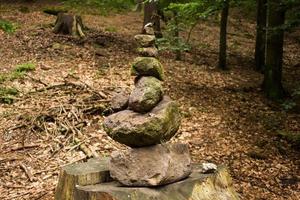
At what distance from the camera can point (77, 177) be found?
5992 mm

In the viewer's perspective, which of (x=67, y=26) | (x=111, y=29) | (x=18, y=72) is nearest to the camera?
A: (x=18, y=72)

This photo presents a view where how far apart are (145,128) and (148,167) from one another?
0.57 meters

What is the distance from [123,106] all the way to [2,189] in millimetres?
3507

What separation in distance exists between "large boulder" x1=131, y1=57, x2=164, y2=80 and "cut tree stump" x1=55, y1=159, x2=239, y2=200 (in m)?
1.56

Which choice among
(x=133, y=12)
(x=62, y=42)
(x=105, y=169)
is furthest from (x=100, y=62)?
(x=133, y=12)

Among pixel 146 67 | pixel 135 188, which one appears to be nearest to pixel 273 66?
pixel 146 67

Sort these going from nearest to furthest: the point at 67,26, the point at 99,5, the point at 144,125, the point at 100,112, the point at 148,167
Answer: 1. the point at 144,125
2. the point at 148,167
3. the point at 100,112
4. the point at 67,26
5. the point at 99,5

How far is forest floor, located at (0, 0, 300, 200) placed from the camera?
8.72 m

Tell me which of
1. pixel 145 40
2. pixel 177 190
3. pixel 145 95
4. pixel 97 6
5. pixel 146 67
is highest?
pixel 145 40

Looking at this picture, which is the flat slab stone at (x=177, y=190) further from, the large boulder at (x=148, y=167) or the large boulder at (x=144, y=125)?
the large boulder at (x=144, y=125)

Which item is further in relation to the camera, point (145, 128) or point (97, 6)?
point (97, 6)

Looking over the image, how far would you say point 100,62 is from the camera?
48.4 feet

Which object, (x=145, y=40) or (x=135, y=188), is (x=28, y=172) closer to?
(x=135, y=188)

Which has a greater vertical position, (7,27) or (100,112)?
(7,27)
